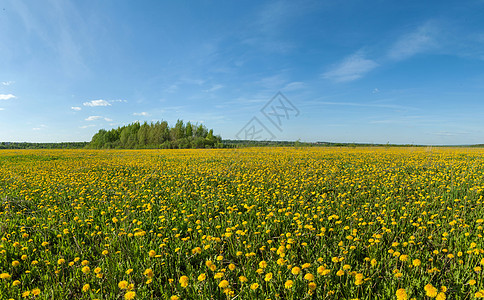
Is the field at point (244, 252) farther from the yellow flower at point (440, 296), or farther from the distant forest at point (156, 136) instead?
the distant forest at point (156, 136)

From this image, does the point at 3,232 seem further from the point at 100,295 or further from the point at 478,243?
the point at 478,243

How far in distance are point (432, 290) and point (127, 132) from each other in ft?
260

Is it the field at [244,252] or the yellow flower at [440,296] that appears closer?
the yellow flower at [440,296]

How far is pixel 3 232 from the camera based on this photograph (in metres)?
3.93

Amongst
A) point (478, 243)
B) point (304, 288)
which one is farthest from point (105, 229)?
point (478, 243)

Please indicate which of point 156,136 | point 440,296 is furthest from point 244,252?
point 156,136

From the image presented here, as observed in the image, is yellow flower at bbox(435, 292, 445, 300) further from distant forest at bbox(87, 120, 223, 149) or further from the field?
distant forest at bbox(87, 120, 223, 149)

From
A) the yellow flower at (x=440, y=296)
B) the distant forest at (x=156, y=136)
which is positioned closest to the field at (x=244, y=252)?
the yellow flower at (x=440, y=296)

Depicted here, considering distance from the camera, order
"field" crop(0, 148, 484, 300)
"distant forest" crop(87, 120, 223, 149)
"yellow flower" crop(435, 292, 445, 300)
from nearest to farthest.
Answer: "yellow flower" crop(435, 292, 445, 300), "field" crop(0, 148, 484, 300), "distant forest" crop(87, 120, 223, 149)

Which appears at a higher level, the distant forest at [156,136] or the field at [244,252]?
the distant forest at [156,136]

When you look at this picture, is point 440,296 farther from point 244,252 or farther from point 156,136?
point 156,136

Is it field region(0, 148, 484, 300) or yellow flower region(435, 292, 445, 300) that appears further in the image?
field region(0, 148, 484, 300)

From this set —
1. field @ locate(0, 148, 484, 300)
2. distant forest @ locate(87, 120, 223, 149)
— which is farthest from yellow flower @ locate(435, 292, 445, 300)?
distant forest @ locate(87, 120, 223, 149)

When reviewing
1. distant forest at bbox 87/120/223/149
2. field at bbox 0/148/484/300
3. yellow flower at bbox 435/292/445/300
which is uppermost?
distant forest at bbox 87/120/223/149
